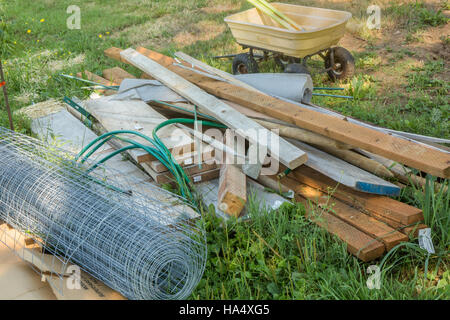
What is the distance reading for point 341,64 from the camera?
5.92 m

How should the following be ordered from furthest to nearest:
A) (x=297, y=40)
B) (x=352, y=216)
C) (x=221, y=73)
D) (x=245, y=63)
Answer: (x=245, y=63), (x=297, y=40), (x=221, y=73), (x=352, y=216)

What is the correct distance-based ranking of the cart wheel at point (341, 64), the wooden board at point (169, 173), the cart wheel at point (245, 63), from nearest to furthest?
the wooden board at point (169, 173) < the cart wheel at point (341, 64) < the cart wheel at point (245, 63)

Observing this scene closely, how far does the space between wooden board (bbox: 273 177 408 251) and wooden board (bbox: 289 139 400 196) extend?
178 mm

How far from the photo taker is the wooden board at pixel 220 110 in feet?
10.9

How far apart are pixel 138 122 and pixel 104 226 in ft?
4.98

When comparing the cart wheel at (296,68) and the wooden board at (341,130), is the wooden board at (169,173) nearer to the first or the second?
the wooden board at (341,130)

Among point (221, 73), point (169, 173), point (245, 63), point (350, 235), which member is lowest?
point (350, 235)

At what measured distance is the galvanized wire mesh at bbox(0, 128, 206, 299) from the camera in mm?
2586

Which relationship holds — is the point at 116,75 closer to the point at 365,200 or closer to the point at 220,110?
the point at 220,110

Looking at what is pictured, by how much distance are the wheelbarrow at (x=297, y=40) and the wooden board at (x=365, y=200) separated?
223cm

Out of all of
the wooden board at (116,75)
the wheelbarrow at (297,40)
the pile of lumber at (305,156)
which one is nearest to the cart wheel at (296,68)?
the wheelbarrow at (297,40)

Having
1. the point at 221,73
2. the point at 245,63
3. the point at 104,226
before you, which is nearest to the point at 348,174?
the point at 104,226
